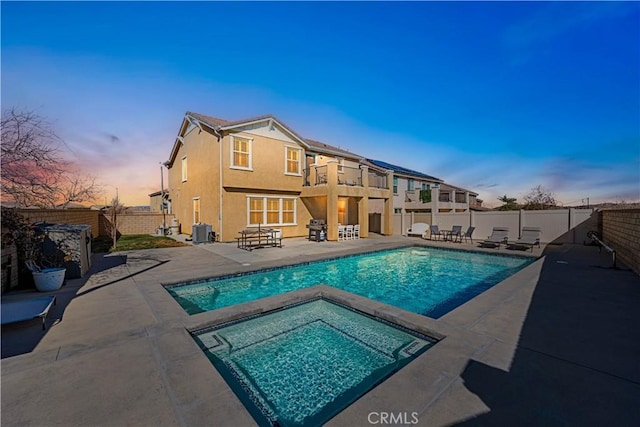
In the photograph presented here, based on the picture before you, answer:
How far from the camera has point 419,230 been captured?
60.7 ft

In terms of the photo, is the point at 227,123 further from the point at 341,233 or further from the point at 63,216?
the point at 341,233

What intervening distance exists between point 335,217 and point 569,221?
12938mm

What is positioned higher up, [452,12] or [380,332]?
[452,12]

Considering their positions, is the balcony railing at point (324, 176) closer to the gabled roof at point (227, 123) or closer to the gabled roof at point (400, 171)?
the gabled roof at point (227, 123)

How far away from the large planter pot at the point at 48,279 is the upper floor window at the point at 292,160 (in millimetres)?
12277

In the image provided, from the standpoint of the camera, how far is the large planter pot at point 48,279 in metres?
5.95

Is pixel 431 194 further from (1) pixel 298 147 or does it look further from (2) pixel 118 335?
(2) pixel 118 335

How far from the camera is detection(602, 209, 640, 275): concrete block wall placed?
24.9ft

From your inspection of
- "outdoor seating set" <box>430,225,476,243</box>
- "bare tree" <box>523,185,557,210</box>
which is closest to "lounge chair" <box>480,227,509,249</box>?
"outdoor seating set" <box>430,225,476,243</box>

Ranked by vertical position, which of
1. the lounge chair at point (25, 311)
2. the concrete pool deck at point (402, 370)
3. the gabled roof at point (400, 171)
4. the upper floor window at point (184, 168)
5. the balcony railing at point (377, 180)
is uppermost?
the gabled roof at point (400, 171)

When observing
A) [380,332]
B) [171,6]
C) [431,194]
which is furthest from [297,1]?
[431,194]

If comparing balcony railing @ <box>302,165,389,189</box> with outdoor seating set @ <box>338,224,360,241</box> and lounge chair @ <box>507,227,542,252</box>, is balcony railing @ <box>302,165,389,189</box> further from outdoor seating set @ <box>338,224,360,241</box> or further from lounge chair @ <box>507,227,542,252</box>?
lounge chair @ <box>507,227,542,252</box>

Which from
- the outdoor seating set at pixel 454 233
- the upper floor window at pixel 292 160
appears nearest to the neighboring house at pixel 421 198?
the outdoor seating set at pixel 454 233

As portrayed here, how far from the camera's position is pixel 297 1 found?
10.6 m
